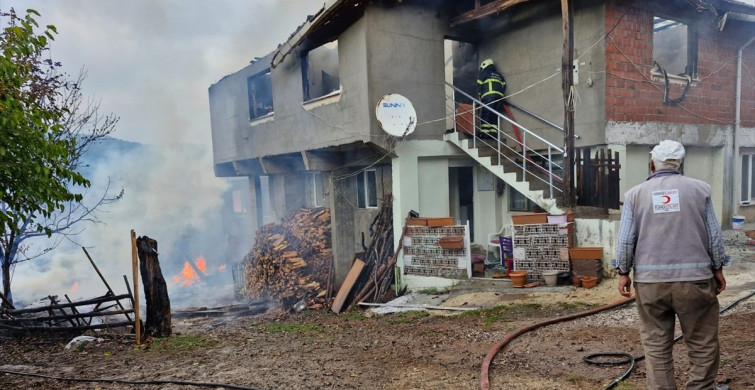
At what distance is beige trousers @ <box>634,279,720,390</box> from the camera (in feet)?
10.0

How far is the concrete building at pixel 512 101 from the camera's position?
32.0 feet

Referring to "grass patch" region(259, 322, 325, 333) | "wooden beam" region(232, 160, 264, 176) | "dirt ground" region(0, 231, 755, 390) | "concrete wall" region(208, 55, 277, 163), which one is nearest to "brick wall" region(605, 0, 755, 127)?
"dirt ground" region(0, 231, 755, 390)

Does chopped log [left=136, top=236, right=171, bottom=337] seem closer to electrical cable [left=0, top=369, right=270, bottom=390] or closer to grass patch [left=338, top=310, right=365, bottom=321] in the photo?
electrical cable [left=0, top=369, right=270, bottom=390]

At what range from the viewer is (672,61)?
13.8m

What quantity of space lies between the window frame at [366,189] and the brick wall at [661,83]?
5.91m

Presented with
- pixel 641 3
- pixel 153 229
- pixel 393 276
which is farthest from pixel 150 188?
pixel 641 3

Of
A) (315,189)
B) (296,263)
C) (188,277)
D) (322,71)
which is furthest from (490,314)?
(188,277)

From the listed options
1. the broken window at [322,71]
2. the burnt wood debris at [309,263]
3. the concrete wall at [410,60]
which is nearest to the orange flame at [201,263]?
the burnt wood debris at [309,263]

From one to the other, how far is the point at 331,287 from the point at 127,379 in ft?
25.2

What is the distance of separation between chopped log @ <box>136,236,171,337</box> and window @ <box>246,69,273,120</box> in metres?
8.76

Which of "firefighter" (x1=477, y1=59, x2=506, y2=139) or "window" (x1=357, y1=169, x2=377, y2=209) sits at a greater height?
"firefighter" (x1=477, y1=59, x2=506, y2=139)

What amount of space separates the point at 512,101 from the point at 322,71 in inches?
238

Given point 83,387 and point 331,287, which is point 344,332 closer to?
point 83,387

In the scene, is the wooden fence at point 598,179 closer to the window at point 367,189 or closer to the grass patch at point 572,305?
the grass patch at point 572,305
